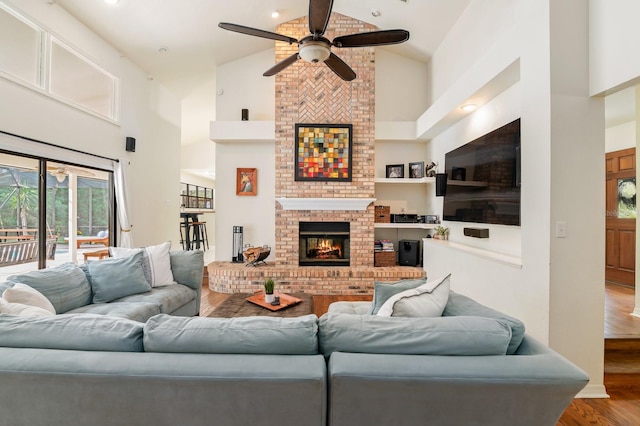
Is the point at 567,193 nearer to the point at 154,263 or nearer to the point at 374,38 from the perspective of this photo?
the point at 374,38

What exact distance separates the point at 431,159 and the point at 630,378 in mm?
3571

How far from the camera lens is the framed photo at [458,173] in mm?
3559

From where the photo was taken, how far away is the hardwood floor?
1810 mm

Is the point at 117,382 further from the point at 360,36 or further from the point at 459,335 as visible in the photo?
the point at 360,36

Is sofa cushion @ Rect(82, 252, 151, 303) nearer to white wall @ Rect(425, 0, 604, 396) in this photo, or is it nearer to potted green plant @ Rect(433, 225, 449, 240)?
white wall @ Rect(425, 0, 604, 396)

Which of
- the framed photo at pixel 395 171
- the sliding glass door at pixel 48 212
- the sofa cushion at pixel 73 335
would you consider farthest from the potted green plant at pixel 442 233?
the sliding glass door at pixel 48 212

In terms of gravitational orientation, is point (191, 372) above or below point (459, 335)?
below

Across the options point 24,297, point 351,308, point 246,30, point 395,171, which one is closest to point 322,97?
point 395,171

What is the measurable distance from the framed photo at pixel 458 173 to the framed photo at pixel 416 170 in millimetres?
943

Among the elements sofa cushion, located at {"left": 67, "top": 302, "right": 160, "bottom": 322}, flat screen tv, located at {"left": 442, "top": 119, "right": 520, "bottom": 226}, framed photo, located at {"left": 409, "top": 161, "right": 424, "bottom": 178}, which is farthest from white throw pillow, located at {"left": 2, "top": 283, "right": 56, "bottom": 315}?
framed photo, located at {"left": 409, "top": 161, "right": 424, "bottom": 178}

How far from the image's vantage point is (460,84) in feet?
10.8

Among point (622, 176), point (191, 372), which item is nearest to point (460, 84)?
point (622, 176)

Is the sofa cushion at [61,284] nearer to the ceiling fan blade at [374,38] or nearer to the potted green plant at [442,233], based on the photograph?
the ceiling fan blade at [374,38]

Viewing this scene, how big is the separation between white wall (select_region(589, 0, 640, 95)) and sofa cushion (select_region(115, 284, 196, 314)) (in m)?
3.83
